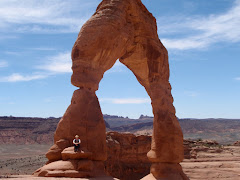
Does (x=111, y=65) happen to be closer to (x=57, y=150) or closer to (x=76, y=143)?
(x=76, y=143)

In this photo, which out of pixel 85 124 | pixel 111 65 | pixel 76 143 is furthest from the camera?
pixel 111 65

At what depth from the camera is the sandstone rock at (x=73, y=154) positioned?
9.40 m

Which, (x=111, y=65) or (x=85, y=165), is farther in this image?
(x=111, y=65)

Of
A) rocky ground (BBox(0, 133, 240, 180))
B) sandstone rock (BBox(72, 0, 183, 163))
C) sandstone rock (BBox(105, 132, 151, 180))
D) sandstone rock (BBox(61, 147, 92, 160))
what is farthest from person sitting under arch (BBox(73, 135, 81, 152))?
sandstone rock (BBox(105, 132, 151, 180))

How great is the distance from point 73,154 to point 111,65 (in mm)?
3850


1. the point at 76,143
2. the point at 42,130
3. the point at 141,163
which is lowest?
the point at 141,163

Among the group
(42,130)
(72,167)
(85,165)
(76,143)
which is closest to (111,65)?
(76,143)

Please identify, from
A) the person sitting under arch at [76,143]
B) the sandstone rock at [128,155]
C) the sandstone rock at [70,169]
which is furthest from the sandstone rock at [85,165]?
the sandstone rock at [128,155]

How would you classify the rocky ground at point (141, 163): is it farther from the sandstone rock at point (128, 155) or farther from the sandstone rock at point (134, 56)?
the sandstone rock at point (134, 56)

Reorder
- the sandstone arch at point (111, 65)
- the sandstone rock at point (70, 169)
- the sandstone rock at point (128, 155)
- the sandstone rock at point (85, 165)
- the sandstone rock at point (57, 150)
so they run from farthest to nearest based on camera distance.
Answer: the sandstone rock at point (128, 155) < the sandstone arch at point (111, 65) < the sandstone rock at point (57, 150) < the sandstone rock at point (85, 165) < the sandstone rock at point (70, 169)

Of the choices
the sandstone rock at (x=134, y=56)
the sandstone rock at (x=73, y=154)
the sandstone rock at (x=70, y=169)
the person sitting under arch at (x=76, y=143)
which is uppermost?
the sandstone rock at (x=134, y=56)

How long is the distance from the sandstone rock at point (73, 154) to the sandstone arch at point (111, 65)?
1.21ft

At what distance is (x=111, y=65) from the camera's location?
11914 mm

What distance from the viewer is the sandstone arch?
1023 centimetres
